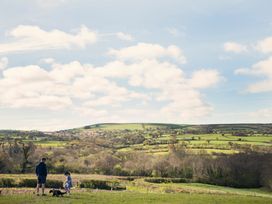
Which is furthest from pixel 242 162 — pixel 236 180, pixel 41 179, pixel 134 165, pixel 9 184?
pixel 41 179

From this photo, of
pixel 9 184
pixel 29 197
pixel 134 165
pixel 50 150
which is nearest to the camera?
pixel 29 197

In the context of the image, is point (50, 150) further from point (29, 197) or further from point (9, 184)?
point (29, 197)

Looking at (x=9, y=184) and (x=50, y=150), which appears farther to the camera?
(x=50, y=150)

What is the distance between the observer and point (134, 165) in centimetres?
9906

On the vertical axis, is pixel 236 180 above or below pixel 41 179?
below

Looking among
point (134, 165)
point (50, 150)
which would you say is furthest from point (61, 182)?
point (50, 150)

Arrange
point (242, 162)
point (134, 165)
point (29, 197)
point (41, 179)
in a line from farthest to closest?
point (134, 165), point (242, 162), point (41, 179), point (29, 197)

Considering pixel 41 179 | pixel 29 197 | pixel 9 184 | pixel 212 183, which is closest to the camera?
pixel 29 197

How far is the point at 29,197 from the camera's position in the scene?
33938mm

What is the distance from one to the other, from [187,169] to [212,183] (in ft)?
32.1

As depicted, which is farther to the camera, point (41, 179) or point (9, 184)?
point (9, 184)

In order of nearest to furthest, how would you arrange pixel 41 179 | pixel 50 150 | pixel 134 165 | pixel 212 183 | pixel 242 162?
pixel 41 179, pixel 212 183, pixel 242 162, pixel 134 165, pixel 50 150

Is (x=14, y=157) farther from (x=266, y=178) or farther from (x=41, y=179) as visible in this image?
(x=41, y=179)

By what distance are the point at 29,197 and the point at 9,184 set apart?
23.1 meters
